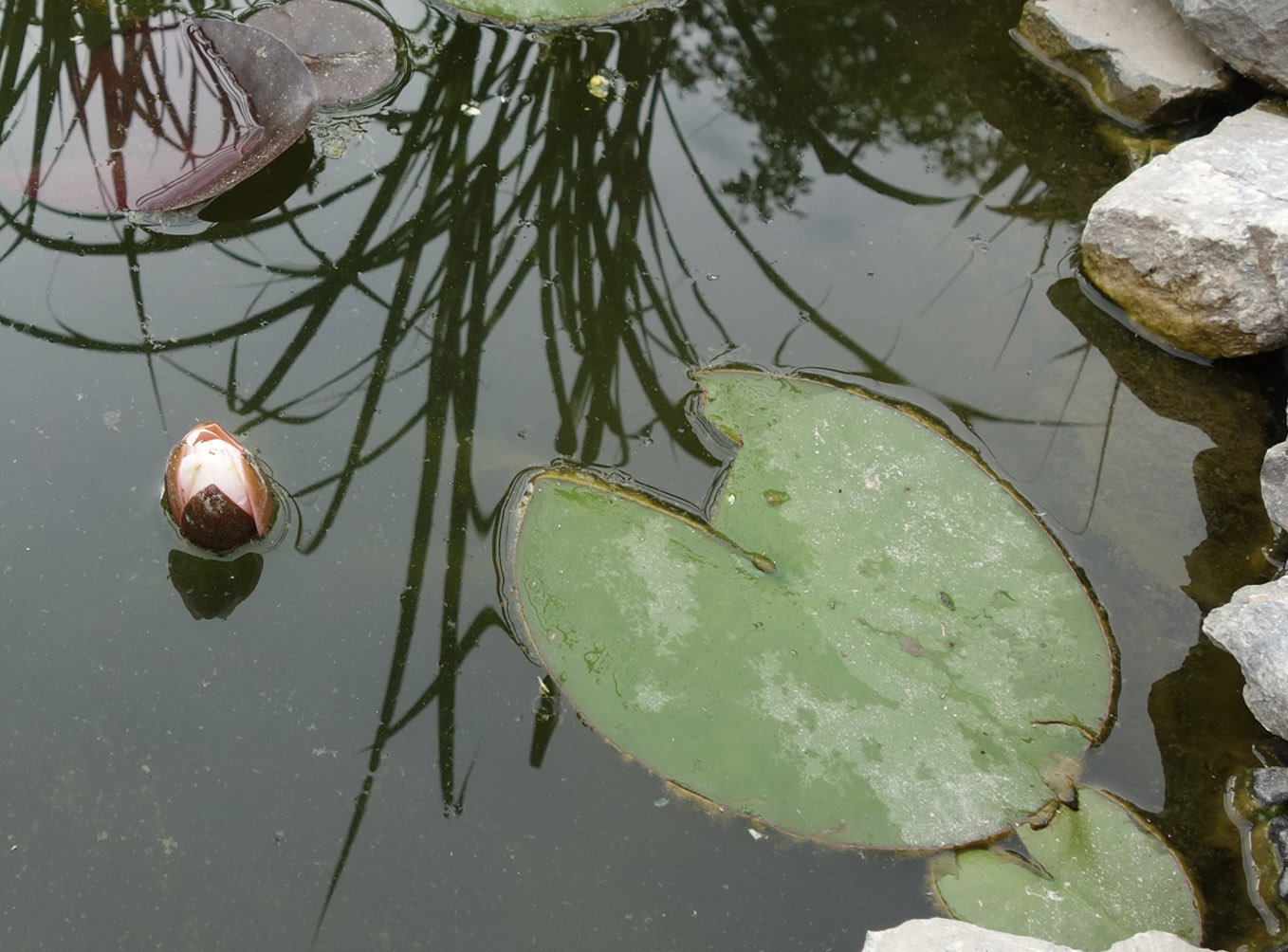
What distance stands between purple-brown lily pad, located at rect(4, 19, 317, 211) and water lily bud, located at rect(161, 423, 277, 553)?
2.50 feet

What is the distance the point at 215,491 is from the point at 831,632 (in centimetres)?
107

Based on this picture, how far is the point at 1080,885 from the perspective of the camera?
1.56m

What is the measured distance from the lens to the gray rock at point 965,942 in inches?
52.4

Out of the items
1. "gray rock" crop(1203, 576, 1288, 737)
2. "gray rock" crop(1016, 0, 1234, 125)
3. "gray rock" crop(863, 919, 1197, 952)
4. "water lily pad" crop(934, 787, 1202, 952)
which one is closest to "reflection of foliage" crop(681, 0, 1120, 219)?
"gray rock" crop(1016, 0, 1234, 125)

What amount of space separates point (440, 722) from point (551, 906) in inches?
13.5

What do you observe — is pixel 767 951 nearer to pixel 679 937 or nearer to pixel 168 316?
pixel 679 937

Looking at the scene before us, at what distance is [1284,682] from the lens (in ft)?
5.05

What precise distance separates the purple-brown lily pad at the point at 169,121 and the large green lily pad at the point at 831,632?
110cm

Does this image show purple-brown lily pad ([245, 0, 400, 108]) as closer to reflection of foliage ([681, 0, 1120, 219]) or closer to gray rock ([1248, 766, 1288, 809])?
reflection of foliage ([681, 0, 1120, 219])

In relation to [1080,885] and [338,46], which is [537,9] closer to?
[338,46]

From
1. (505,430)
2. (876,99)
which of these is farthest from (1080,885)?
(876,99)

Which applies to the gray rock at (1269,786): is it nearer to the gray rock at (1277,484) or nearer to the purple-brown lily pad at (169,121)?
the gray rock at (1277,484)

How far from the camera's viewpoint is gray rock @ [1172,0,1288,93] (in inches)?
92.7

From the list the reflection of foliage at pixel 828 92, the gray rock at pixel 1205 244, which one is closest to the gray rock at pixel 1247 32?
the gray rock at pixel 1205 244
